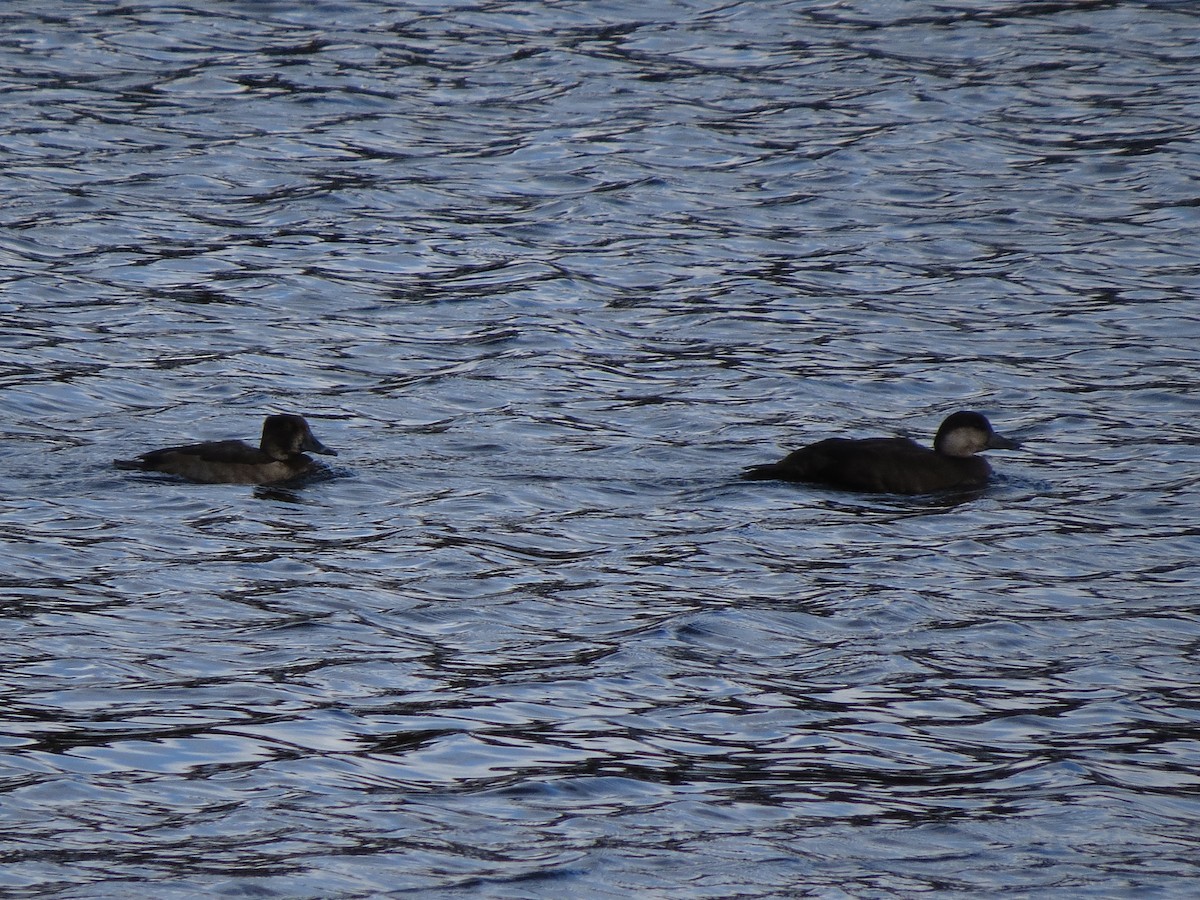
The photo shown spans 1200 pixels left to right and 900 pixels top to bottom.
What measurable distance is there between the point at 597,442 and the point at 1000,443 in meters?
2.18

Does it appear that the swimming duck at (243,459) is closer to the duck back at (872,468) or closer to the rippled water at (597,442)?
the rippled water at (597,442)

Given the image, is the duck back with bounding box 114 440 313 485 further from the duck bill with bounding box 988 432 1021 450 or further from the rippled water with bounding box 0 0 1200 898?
the duck bill with bounding box 988 432 1021 450

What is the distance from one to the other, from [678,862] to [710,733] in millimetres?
1118

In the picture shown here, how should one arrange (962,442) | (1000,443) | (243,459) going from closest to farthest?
1. (243,459)
2. (962,442)
3. (1000,443)

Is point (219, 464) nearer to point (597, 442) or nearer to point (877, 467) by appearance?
point (597, 442)

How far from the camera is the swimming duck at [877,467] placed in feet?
34.7

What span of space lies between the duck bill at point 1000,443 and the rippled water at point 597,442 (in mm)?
218

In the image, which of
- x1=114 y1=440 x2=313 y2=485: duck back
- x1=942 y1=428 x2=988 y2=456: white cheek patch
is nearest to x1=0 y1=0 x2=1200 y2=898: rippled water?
x1=114 y1=440 x2=313 y2=485: duck back

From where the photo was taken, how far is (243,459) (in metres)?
10.7

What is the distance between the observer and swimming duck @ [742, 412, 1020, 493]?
10562 millimetres

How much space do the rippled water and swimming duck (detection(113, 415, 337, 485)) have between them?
14 centimetres

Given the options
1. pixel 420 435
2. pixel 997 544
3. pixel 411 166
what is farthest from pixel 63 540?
pixel 411 166

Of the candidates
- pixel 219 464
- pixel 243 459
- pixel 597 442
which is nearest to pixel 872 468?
pixel 597 442

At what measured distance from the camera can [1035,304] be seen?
1457cm
